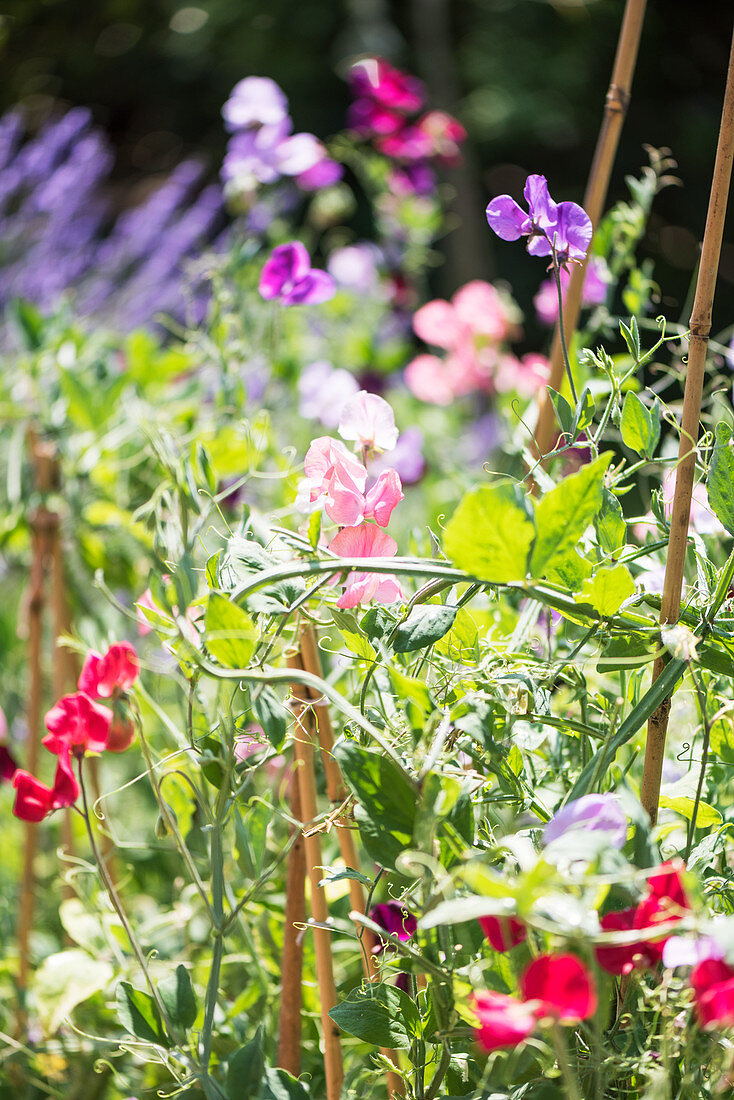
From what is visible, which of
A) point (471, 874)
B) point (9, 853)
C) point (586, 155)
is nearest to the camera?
point (471, 874)

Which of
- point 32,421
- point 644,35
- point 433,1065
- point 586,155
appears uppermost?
point 32,421

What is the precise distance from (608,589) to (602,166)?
37 centimetres

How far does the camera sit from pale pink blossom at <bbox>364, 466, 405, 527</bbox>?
41 centimetres

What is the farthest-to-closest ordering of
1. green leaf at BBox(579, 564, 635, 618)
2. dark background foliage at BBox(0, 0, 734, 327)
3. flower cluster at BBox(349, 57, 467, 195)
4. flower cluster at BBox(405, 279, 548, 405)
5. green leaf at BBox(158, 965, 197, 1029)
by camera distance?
dark background foliage at BBox(0, 0, 734, 327), flower cluster at BBox(405, 279, 548, 405), flower cluster at BBox(349, 57, 467, 195), green leaf at BBox(158, 965, 197, 1029), green leaf at BBox(579, 564, 635, 618)

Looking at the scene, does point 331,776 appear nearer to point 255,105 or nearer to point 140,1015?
point 140,1015

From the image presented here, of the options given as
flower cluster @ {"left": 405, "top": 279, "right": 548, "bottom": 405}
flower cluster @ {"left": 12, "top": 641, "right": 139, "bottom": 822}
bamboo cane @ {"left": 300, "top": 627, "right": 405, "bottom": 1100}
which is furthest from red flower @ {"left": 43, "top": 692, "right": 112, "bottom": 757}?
flower cluster @ {"left": 405, "top": 279, "right": 548, "bottom": 405}

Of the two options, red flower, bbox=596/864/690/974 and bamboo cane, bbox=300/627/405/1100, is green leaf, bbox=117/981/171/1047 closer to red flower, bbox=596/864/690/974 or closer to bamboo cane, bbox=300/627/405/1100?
bamboo cane, bbox=300/627/405/1100

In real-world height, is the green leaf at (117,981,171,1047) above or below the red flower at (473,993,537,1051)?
below

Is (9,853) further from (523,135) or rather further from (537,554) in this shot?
(523,135)

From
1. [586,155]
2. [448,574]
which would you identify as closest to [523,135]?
[586,155]

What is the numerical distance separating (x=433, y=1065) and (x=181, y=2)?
5.01 meters

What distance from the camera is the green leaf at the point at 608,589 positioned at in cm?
36

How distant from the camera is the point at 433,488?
119cm

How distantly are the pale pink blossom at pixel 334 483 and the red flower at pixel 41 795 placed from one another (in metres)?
0.19
